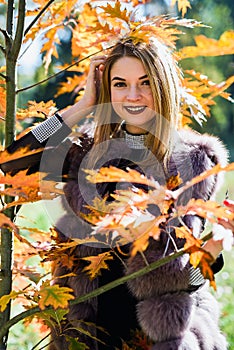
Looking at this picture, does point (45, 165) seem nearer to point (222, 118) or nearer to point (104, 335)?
point (104, 335)

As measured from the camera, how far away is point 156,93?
155cm

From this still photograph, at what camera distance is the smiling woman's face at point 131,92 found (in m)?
1.57

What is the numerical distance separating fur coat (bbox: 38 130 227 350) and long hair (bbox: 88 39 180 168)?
0.13 feet

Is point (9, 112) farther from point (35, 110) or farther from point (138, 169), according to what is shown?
point (138, 169)

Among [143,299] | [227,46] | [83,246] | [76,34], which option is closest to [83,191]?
[83,246]

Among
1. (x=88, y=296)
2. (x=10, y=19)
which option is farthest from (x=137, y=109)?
(x=88, y=296)

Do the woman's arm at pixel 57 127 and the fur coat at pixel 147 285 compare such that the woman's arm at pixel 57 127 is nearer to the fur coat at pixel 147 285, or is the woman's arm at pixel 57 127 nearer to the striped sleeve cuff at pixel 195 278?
the fur coat at pixel 147 285

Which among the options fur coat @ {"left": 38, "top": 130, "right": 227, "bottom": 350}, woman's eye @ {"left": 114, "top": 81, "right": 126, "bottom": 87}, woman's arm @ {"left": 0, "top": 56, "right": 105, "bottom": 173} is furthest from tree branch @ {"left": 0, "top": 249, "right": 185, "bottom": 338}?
woman's eye @ {"left": 114, "top": 81, "right": 126, "bottom": 87}

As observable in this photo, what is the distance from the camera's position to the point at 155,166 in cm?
158

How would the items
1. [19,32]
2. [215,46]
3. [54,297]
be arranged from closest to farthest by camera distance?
1. [215,46]
2. [54,297]
3. [19,32]

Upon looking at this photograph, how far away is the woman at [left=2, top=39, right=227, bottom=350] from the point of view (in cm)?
148

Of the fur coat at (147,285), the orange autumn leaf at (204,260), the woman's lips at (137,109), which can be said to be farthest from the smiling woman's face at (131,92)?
the orange autumn leaf at (204,260)

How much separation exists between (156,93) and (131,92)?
7 centimetres

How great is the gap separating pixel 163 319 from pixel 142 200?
576 millimetres
